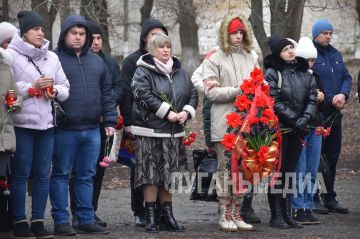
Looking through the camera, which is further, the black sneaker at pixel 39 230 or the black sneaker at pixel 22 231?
the black sneaker at pixel 39 230

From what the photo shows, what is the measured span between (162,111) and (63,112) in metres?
0.99

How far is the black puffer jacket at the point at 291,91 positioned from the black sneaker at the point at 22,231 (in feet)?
9.21

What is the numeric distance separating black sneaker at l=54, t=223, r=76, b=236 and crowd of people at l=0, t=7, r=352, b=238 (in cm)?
1

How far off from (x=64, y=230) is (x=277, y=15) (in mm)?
10886

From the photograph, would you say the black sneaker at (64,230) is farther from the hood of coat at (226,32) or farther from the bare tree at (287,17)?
A: the bare tree at (287,17)

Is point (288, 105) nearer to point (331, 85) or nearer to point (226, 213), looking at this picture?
point (226, 213)

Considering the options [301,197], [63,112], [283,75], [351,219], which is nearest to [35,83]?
[63,112]

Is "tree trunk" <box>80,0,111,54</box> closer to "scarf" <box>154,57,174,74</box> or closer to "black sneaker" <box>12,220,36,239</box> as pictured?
"scarf" <box>154,57,174,74</box>

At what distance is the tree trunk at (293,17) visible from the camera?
19.1 metres

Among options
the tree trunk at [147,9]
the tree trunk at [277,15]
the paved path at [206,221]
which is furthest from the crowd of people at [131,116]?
the tree trunk at [147,9]

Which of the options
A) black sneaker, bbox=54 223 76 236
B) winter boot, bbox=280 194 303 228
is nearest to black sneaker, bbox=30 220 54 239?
black sneaker, bbox=54 223 76 236

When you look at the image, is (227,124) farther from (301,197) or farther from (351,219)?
(351,219)

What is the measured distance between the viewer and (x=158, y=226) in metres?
9.80

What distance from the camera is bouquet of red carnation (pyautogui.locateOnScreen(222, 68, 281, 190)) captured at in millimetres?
9555
